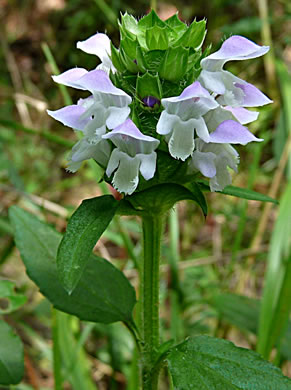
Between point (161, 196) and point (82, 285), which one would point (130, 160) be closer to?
point (161, 196)

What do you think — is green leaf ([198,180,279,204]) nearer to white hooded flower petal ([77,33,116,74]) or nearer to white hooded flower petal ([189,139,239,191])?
white hooded flower petal ([189,139,239,191])

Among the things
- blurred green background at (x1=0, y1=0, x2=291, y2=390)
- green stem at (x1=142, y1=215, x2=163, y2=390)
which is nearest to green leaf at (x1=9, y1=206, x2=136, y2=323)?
green stem at (x1=142, y1=215, x2=163, y2=390)

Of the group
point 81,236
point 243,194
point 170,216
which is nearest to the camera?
point 81,236

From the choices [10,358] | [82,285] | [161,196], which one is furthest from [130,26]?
[10,358]

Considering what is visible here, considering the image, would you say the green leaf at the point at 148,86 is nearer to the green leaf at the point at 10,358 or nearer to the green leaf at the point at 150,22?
the green leaf at the point at 150,22

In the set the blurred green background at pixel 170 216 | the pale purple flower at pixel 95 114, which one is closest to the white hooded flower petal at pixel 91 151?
the pale purple flower at pixel 95 114

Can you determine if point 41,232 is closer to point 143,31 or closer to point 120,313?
point 120,313
